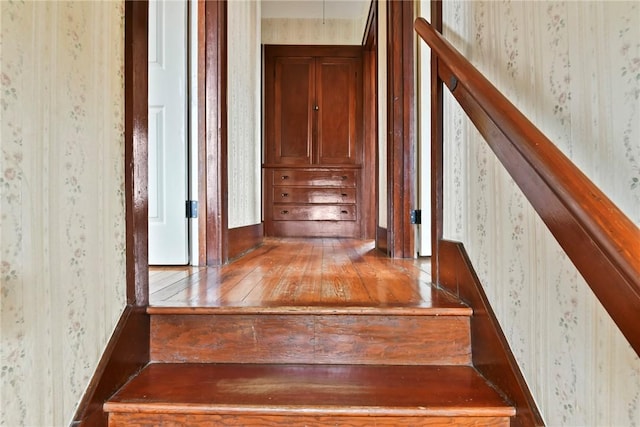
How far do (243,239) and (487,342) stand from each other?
1730 mm

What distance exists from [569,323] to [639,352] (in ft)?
0.79

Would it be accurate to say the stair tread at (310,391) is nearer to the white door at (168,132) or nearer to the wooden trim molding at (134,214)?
the wooden trim molding at (134,214)

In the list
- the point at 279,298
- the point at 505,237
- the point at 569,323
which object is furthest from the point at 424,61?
the point at 569,323

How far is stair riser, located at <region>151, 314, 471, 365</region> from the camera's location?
1.01 m

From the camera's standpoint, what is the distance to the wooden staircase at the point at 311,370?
0.80 metres

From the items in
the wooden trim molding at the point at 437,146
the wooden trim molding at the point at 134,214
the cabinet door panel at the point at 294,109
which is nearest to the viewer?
the wooden trim molding at the point at 134,214

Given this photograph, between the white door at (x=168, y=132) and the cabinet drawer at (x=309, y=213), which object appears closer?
the white door at (x=168, y=132)

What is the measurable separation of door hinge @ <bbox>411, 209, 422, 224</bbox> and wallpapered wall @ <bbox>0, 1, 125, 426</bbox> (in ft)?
5.19

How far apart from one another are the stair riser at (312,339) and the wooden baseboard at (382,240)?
4.06ft

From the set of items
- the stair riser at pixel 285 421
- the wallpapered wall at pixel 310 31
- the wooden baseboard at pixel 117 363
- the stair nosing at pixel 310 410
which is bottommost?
the stair riser at pixel 285 421

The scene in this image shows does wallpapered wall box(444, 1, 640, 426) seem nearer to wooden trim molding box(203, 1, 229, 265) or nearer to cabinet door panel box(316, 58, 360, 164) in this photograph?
wooden trim molding box(203, 1, 229, 265)

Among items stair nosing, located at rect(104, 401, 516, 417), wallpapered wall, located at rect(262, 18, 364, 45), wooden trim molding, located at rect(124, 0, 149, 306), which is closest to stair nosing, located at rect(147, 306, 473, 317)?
wooden trim molding, located at rect(124, 0, 149, 306)

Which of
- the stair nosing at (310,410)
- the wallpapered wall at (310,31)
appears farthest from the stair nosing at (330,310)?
the wallpapered wall at (310,31)

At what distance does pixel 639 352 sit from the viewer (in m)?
0.44
